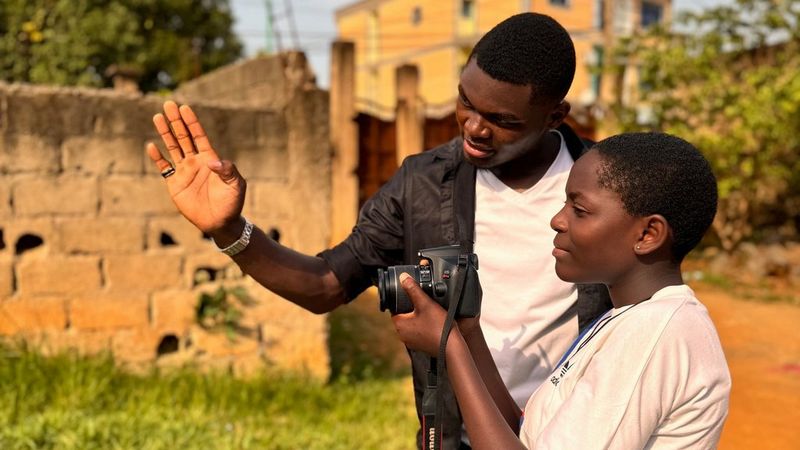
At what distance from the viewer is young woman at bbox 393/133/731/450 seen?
117 cm

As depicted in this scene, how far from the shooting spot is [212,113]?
15.5 ft

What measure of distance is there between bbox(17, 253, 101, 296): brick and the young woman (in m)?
3.51

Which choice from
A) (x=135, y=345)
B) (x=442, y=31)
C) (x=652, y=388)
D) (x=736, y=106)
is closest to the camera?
(x=652, y=388)

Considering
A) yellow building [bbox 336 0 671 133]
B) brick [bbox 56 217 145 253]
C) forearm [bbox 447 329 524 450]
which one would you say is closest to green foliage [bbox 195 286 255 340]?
brick [bbox 56 217 145 253]

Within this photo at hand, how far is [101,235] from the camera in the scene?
4422 mm

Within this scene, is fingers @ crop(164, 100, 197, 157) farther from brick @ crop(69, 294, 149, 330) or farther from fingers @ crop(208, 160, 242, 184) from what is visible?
brick @ crop(69, 294, 149, 330)

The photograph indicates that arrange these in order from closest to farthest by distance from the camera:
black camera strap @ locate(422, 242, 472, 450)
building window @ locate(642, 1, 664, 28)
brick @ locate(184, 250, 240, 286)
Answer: black camera strap @ locate(422, 242, 472, 450), brick @ locate(184, 250, 240, 286), building window @ locate(642, 1, 664, 28)

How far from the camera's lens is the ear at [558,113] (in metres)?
1.81

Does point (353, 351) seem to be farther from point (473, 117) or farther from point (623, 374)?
point (623, 374)

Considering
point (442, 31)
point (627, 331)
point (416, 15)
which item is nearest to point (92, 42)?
point (627, 331)

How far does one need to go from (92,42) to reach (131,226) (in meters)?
10.7

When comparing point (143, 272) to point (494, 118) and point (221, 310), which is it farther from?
point (494, 118)

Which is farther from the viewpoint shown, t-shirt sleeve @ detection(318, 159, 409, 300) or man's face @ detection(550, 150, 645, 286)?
t-shirt sleeve @ detection(318, 159, 409, 300)

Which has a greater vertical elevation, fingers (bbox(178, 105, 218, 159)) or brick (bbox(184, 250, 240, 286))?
fingers (bbox(178, 105, 218, 159))
